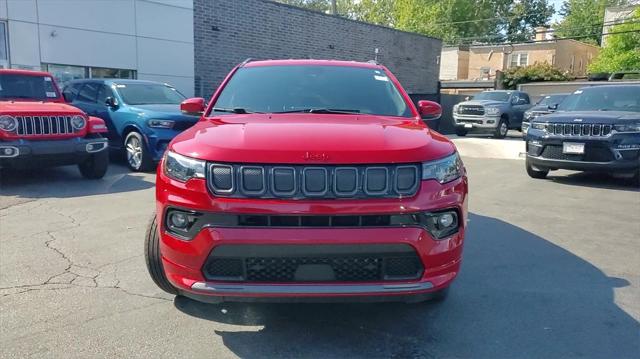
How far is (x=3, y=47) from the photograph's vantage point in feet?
40.0

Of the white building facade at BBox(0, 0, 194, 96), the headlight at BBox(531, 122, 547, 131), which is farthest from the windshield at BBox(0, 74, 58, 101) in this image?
the headlight at BBox(531, 122, 547, 131)

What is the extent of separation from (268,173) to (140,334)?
1.38m

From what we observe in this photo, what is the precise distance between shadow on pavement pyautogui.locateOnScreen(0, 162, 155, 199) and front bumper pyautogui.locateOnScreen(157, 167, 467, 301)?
5334mm

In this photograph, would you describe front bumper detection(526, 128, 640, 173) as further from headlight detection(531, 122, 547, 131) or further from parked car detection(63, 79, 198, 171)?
parked car detection(63, 79, 198, 171)

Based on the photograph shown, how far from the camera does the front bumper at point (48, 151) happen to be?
24.3 feet

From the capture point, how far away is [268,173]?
281cm

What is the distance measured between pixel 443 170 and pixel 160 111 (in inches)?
297

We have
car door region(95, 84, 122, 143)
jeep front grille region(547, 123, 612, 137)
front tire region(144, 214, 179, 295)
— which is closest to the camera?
front tire region(144, 214, 179, 295)

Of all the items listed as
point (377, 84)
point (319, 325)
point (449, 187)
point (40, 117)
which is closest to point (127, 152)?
point (40, 117)

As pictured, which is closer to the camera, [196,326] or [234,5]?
[196,326]

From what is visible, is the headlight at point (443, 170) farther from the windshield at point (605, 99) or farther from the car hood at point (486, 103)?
the car hood at point (486, 103)

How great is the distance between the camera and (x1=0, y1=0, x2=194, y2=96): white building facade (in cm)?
1236

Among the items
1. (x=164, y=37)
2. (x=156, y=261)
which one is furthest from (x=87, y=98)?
(x=156, y=261)

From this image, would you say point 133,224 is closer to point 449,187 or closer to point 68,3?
point 449,187
